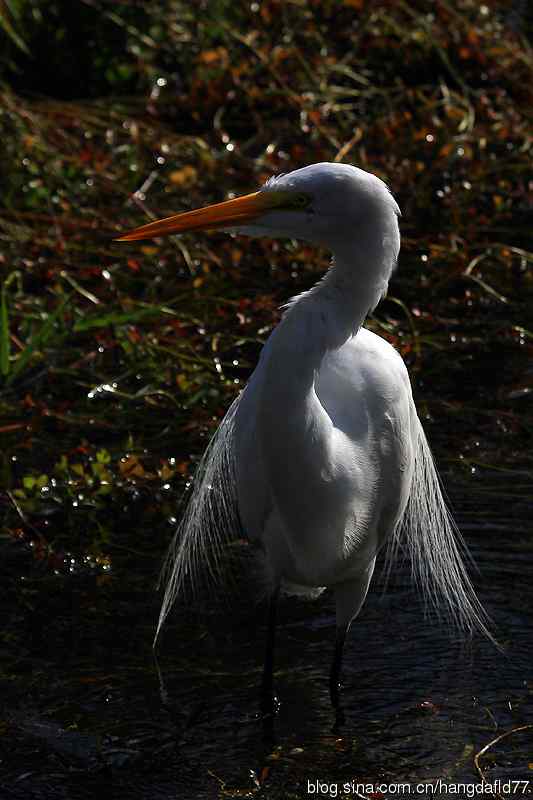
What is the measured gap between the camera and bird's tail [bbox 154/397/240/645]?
298 cm

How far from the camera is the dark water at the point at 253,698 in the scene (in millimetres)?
2660

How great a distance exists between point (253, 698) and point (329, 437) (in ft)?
2.42

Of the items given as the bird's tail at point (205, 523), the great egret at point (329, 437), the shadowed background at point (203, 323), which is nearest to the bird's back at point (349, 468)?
the great egret at point (329, 437)

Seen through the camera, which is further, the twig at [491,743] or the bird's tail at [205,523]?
the bird's tail at [205,523]

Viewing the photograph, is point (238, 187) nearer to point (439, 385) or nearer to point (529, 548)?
point (439, 385)

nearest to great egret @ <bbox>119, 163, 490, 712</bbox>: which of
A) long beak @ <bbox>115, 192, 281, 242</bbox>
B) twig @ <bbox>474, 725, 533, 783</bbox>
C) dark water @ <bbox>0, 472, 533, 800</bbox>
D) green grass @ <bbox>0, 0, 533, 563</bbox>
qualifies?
long beak @ <bbox>115, 192, 281, 242</bbox>

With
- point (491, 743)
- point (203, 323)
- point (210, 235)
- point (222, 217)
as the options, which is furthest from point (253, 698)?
point (210, 235)

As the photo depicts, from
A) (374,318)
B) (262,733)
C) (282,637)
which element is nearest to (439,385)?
(374,318)

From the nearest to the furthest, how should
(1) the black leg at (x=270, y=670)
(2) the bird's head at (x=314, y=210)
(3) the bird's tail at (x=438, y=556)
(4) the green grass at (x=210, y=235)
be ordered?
(2) the bird's head at (x=314, y=210), (1) the black leg at (x=270, y=670), (3) the bird's tail at (x=438, y=556), (4) the green grass at (x=210, y=235)

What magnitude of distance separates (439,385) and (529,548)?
1047mm

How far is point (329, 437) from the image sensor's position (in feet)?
8.52

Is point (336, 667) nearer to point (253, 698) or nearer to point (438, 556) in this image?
point (253, 698)

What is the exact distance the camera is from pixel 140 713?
2.88 m

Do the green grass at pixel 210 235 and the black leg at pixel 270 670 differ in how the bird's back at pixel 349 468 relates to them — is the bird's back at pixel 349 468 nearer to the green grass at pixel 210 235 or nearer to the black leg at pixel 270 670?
the black leg at pixel 270 670
